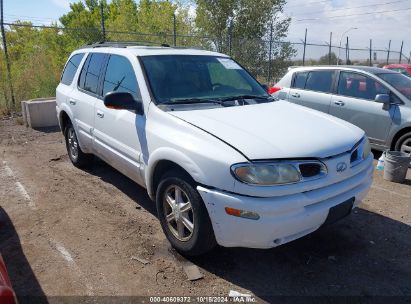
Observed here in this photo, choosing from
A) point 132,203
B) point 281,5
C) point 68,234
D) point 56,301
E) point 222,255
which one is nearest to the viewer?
point 56,301

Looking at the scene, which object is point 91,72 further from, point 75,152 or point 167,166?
point 167,166

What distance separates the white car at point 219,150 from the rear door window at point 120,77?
0.01m

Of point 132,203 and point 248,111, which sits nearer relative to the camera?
point 248,111

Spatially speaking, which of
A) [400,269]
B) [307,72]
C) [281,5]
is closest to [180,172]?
[400,269]

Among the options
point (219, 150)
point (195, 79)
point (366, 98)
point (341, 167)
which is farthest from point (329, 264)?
point (366, 98)

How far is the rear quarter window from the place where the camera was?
5602mm

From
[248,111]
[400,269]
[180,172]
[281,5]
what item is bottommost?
[400,269]

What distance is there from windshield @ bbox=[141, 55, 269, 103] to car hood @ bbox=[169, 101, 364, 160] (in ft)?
1.27

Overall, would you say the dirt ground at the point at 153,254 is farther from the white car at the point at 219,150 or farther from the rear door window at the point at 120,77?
the rear door window at the point at 120,77

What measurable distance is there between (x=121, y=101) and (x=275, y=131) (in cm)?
151

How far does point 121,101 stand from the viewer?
3588mm

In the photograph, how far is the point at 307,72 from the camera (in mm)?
7484

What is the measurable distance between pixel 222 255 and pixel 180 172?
3.02 ft

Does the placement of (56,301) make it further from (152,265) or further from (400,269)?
(400,269)
